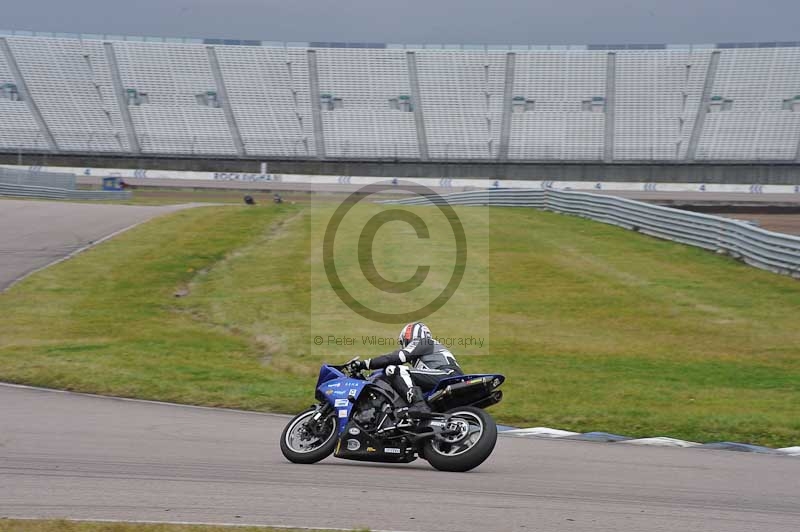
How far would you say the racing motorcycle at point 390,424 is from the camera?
816 centimetres

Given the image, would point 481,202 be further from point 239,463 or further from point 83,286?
point 239,463

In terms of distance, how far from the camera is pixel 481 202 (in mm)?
43438

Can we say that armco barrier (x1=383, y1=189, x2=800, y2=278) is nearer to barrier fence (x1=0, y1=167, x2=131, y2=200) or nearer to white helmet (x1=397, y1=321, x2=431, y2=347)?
white helmet (x1=397, y1=321, x2=431, y2=347)

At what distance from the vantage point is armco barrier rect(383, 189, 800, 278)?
864 inches

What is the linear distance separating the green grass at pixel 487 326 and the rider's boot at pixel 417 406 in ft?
11.2

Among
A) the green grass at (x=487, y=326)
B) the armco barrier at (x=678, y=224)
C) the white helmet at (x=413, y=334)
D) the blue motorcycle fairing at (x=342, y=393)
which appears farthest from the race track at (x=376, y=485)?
the armco barrier at (x=678, y=224)

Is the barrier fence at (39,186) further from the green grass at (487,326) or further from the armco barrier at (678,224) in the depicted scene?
the armco barrier at (678,224)

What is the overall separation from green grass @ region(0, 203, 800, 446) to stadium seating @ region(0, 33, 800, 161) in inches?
1393

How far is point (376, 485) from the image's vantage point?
749 cm

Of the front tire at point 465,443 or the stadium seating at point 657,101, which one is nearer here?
the front tire at point 465,443

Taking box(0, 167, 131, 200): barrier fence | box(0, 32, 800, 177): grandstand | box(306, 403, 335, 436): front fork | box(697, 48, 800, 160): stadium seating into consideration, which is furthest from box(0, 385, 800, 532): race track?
box(697, 48, 800, 160): stadium seating

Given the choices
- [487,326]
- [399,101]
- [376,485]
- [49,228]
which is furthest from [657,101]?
[376,485]

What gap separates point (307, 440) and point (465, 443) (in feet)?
5.42

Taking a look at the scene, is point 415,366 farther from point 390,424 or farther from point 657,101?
point 657,101
